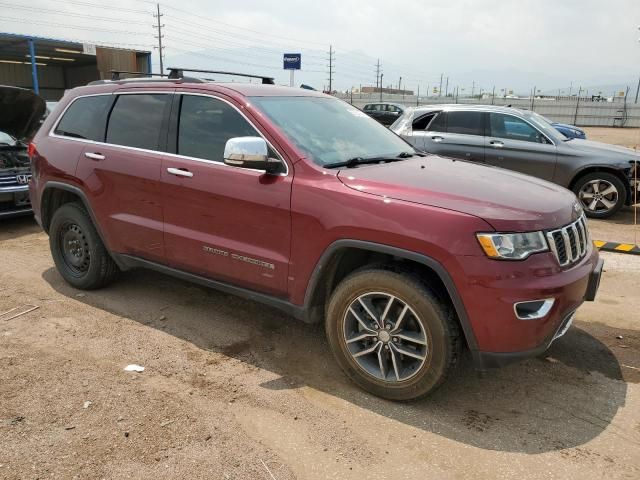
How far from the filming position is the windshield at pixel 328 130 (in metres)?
3.42

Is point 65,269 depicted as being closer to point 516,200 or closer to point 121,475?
point 121,475

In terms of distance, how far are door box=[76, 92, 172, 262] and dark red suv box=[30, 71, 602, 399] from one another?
13mm

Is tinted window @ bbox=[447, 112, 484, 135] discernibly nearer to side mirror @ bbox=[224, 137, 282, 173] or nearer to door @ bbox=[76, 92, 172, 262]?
door @ bbox=[76, 92, 172, 262]

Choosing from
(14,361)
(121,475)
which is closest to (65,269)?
(14,361)

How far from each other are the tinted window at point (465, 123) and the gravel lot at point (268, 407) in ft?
16.5

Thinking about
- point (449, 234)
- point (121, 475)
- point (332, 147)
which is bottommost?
point (121, 475)

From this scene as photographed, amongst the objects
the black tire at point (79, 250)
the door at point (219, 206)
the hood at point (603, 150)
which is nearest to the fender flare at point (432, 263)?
the door at point (219, 206)

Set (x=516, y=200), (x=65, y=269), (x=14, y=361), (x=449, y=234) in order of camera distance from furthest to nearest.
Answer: (x=65, y=269) → (x=14, y=361) → (x=516, y=200) → (x=449, y=234)

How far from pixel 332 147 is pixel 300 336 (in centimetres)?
143

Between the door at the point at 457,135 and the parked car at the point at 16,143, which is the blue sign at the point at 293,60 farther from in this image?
the parked car at the point at 16,143

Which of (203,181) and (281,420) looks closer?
(281,420)

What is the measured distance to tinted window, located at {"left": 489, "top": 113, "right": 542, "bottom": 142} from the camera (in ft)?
27.5

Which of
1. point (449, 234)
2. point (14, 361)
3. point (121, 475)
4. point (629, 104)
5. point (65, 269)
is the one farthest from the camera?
point (629, 104)

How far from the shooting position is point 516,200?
9.43 ft
